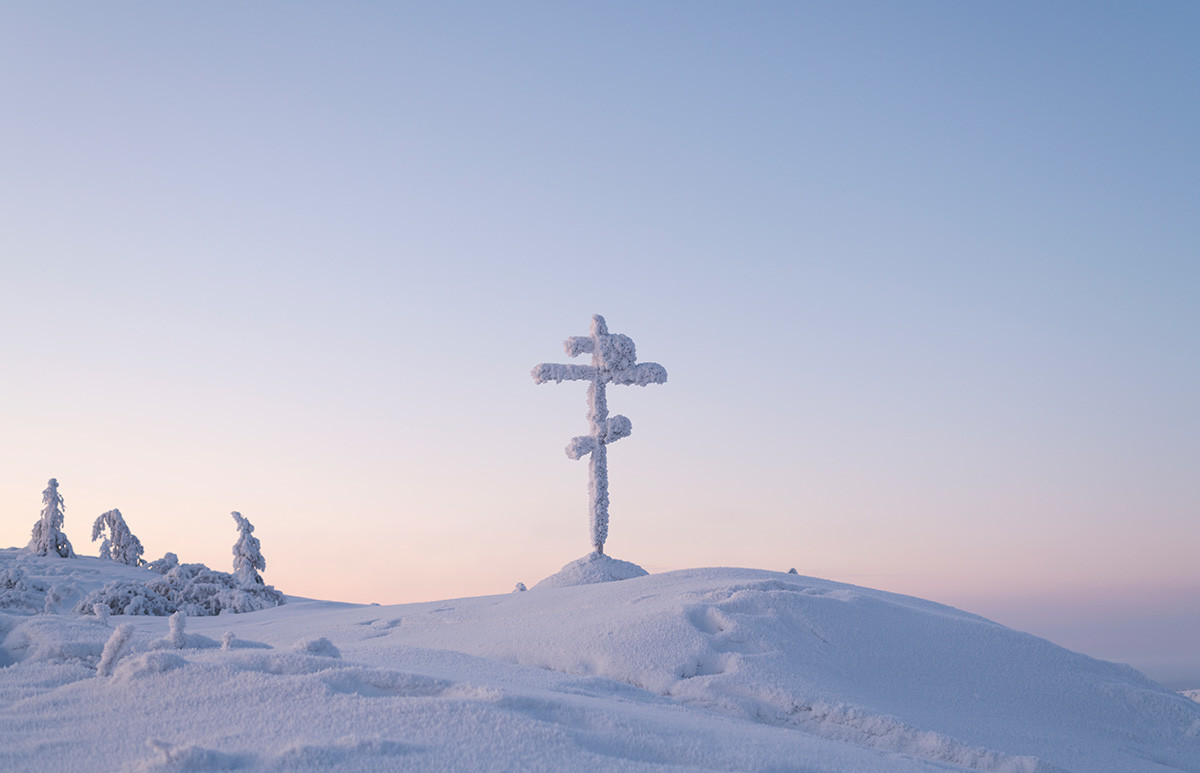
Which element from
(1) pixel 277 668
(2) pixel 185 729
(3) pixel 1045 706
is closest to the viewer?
(2) pixel 185 729

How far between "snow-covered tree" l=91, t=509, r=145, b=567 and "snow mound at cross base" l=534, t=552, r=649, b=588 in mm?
8354

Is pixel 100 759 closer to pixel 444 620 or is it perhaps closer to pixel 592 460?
pixel 444 620

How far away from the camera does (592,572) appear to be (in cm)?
1134

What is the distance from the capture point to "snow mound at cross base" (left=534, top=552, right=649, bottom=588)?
36.5 ft

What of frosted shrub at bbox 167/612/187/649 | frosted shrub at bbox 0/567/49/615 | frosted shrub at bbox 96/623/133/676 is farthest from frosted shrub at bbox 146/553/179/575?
frosted shrub at bbox 96/623/133/676

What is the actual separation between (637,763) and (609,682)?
2.04 metres

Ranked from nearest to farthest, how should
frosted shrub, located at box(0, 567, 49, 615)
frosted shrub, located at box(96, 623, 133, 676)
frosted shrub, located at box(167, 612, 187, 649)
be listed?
1. frosted shrub, located at box(96, 623, 133, 676)
2. frosted shrub, located at box(167, 612, 187, 649)
3. frosted shrub, located at box(0, 567, 49, 615)

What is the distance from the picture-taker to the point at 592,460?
1230cm

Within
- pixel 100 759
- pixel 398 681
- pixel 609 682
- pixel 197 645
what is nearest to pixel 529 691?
pixel 398 681

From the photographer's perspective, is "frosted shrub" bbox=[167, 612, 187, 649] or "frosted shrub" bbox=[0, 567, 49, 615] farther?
"frosted shrub" bbox=[0, 567, 49, 615]

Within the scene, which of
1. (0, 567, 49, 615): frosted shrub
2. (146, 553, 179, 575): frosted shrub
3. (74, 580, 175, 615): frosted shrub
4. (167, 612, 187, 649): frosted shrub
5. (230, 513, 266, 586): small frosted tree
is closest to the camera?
(167, 612, 187, 649): frosted shrub

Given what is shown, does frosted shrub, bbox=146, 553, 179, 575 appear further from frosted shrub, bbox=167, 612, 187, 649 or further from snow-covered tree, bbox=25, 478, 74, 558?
frosted shrub, bbox=167, 612, 187, 649

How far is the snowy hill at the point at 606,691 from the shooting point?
3188mm

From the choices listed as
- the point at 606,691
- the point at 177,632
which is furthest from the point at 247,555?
the point at 606,691
